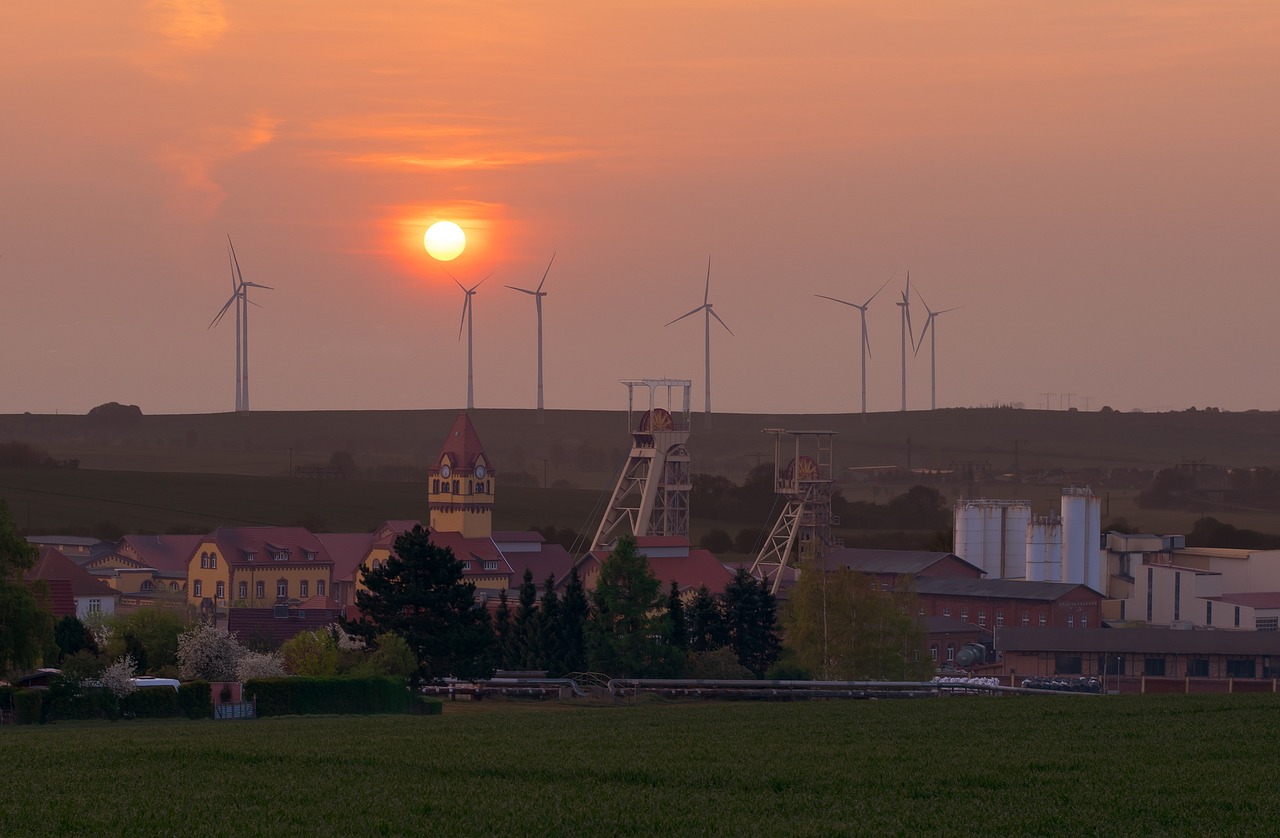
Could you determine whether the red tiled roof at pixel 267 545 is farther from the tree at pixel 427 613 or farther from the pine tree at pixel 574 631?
the tree at pixel 427 613

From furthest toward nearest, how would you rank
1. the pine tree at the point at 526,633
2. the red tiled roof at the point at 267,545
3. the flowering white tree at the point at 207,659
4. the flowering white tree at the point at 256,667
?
the red tiled roof at the point at 267,545 < the pine tree at the point at 526,633 < the flowering white tree at the point at 256,667 < the flowering white tree at the point at 207,659

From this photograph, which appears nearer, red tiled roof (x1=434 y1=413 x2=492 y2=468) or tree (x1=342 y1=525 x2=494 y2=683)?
tree (x1=342 y1=525 x2=494 y2=683)

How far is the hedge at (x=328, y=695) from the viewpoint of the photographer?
6819cm

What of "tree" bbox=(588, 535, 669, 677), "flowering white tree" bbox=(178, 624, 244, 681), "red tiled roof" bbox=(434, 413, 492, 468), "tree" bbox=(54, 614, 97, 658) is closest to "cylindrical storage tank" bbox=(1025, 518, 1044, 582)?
"red tiled roof" bbox=(434, 413, 492, 468)

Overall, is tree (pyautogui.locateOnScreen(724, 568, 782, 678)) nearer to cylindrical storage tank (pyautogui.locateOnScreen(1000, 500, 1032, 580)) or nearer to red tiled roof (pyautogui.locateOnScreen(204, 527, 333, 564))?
red tiled roof (pyautogui.locateOnScreen(204, 527, 333, 564))

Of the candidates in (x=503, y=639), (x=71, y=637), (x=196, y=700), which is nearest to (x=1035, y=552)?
(x=503, y=639)

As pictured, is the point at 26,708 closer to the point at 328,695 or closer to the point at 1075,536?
the point at 328,695

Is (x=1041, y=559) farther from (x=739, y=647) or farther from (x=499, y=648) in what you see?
(x=499, y=648)

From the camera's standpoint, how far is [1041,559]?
16212 centimetres

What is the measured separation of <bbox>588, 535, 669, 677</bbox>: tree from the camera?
3597 inches

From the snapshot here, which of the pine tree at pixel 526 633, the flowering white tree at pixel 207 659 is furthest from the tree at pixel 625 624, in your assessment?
the flowering white tree at pixel 207 659

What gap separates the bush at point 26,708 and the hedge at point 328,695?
850 cm

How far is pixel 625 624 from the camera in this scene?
92875mm

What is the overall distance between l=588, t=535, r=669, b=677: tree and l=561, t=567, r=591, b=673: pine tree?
2119mm
